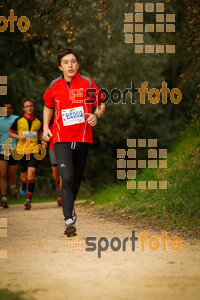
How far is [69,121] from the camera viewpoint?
25.2 ft

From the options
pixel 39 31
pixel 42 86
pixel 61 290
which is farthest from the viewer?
pixel 42 86

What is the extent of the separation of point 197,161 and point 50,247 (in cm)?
508

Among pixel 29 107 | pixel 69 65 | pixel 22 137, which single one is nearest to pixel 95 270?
pixel 69 65

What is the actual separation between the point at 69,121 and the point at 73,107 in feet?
0.60

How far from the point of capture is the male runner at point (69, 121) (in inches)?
302

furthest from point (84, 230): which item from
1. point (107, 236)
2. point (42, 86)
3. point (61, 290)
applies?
point (42, 86)

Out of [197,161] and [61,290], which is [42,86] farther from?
[61,290]

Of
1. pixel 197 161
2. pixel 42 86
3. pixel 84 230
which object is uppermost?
pixel 42 86

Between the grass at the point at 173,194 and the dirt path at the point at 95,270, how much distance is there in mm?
1056

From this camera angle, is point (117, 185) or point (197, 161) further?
point (117, 185)

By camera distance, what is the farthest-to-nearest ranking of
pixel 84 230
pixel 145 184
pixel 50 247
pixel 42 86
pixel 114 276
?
pixel 42 86 → pixel 145 184 → pixel 84 230 → pixel 50 247 → pixel 114 276

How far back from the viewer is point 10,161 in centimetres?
1401

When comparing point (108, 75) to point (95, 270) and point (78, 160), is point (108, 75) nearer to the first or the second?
point (78, 160)

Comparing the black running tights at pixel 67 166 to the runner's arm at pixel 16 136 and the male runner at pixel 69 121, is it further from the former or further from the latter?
the runner's arm at pixel 16 136
